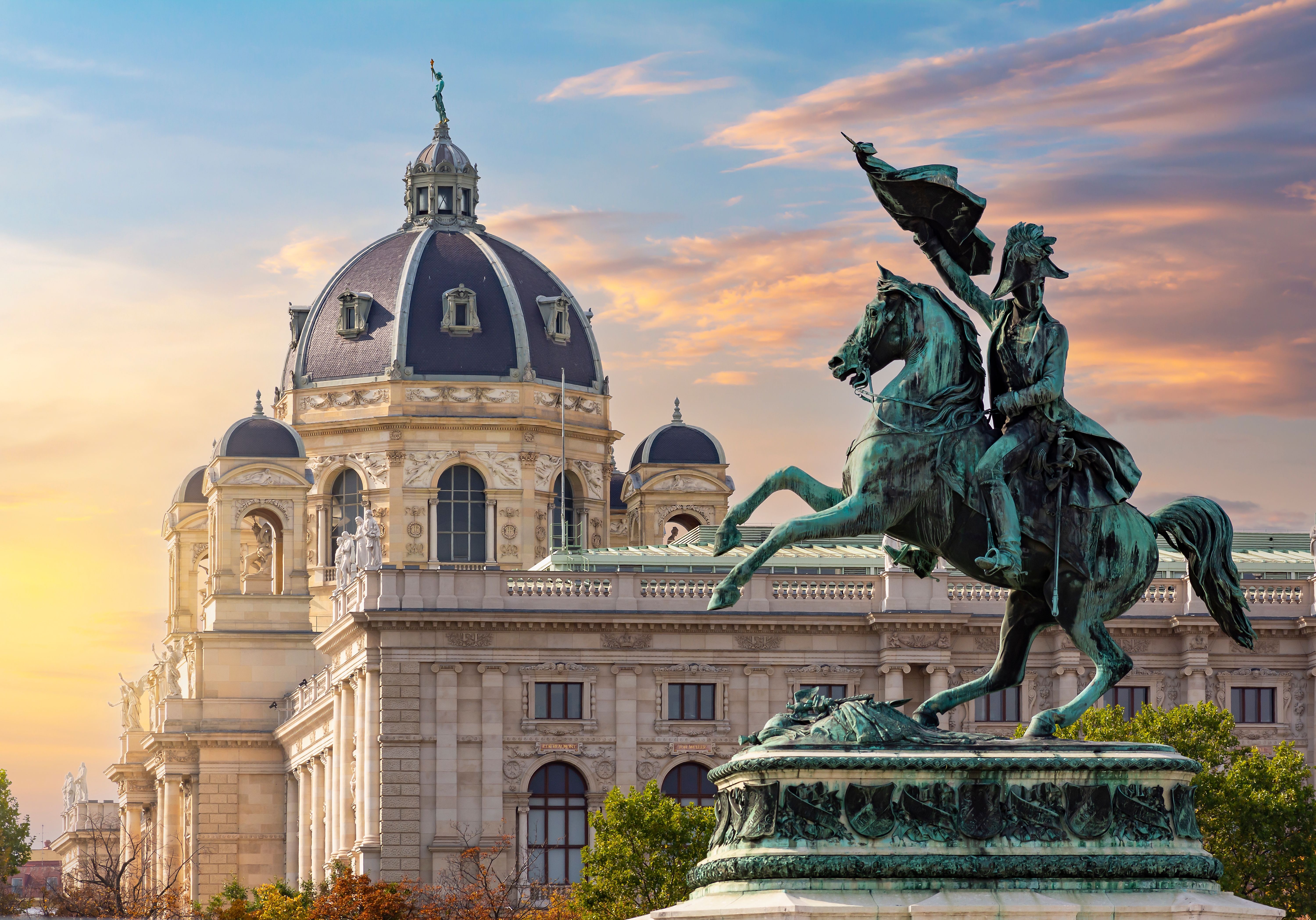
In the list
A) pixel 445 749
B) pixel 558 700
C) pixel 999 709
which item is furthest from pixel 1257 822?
pixel 445 749

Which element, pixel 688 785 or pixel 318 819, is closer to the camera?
pixel 688 785

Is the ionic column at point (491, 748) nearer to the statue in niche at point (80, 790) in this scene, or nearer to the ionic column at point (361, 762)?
the ionic column at point (361, 762)

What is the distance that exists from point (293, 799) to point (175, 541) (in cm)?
2807

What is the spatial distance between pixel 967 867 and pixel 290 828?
93.1m

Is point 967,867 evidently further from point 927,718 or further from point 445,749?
point 445,749

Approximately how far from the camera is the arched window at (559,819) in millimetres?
86188

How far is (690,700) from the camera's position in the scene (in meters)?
87.9

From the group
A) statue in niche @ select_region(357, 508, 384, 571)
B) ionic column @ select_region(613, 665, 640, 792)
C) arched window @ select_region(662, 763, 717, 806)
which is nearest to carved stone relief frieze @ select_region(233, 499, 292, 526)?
statue in niche @ select_region(357, 508, 384, 571)

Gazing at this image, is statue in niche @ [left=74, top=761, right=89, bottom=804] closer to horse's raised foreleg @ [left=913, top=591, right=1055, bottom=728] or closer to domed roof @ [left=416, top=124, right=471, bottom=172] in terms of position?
domed roof @ [left=416, top=124, right=471, bottom=172]

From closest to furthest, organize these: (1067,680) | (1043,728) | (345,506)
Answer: (1043,728) → (1067,680) → (345,506)

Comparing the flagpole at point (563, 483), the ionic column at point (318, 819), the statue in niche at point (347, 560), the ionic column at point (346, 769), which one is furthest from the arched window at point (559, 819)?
the flagpole at point (563, 483)

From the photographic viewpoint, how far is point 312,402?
12650cm

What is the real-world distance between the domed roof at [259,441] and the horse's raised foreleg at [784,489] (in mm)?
96585

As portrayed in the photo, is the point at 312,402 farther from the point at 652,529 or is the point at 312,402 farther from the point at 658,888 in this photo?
the point at 658,888
